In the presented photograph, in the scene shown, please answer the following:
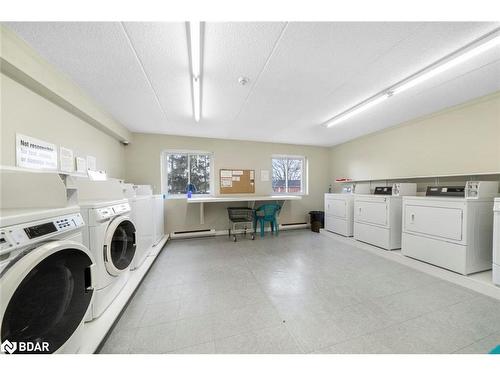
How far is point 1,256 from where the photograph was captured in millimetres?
691

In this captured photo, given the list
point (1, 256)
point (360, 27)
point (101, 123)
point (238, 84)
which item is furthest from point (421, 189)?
point (101, 123)

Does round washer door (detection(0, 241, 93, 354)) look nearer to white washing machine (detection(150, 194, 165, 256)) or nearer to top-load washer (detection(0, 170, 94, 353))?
top-load washer (detection(0, 170, 94, 353))

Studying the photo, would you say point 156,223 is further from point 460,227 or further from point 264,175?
point 460,227

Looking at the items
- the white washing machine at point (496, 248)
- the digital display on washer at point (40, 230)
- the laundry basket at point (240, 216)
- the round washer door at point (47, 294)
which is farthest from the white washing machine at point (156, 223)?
the white washing machine at point (496, 248)

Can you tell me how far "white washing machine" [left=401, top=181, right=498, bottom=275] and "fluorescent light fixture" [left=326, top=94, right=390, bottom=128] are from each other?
148cm

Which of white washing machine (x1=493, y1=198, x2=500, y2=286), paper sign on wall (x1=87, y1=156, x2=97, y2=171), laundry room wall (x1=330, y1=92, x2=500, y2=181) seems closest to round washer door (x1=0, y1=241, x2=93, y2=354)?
paper sign on wall (x1=87, y1=156, x2=97, y2=171)

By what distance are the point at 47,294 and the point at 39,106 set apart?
1907 millimetres

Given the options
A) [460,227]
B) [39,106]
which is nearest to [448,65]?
[460,227]

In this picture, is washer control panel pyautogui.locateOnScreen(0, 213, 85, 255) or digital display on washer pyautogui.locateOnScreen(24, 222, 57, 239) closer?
washer control panel pyautogui.locateOnScreen(0, 213, 85, 255)

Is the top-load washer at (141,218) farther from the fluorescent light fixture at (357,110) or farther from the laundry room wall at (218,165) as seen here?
the fluorescent light fixture at (357,110)

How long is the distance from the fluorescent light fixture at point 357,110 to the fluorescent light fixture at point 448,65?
0.20 meters

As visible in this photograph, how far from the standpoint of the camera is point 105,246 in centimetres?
147

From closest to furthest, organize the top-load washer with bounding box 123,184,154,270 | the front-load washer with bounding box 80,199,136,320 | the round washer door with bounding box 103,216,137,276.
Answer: the front-load washer with bounding box 80,199,136,320, the round washer door with bounding box 103,216,137,276, the top-load washer with bounding box 123,184,154,270

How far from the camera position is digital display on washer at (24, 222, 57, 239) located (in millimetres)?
816
